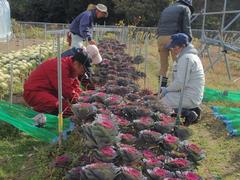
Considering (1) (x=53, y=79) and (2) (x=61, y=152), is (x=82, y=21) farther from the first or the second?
(2) (x=61, y=152)

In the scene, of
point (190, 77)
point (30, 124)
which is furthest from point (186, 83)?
point (30, 124)

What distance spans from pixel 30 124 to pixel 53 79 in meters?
0.57

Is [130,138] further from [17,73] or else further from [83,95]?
[17,73]

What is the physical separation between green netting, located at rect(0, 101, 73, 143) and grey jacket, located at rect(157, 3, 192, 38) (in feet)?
7.99

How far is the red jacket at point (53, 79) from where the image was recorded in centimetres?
408

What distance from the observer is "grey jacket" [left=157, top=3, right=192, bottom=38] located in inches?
217

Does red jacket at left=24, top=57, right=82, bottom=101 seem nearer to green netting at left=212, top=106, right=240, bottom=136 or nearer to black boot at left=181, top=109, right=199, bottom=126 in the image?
black boot at left=181, top=109, right=199, bottom=126

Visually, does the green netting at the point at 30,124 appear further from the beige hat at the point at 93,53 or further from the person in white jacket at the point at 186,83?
the beige hat at the point at 93,53

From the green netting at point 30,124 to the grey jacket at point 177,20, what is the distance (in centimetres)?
244

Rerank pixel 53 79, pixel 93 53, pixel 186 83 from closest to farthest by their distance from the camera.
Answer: pixel 53 79 → pixel 186 83 → pixel 93 53

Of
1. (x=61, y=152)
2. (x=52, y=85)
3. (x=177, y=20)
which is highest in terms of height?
(x=177, y=20)

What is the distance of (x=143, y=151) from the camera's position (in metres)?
2.62

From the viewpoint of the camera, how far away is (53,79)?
13.5 feet

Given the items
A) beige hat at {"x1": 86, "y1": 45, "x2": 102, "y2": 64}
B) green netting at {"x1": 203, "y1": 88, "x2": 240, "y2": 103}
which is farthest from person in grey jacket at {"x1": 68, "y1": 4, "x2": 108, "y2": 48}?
green netting at {"x1": 203, "y1": 88, "x2": 240, "y2": 103}
